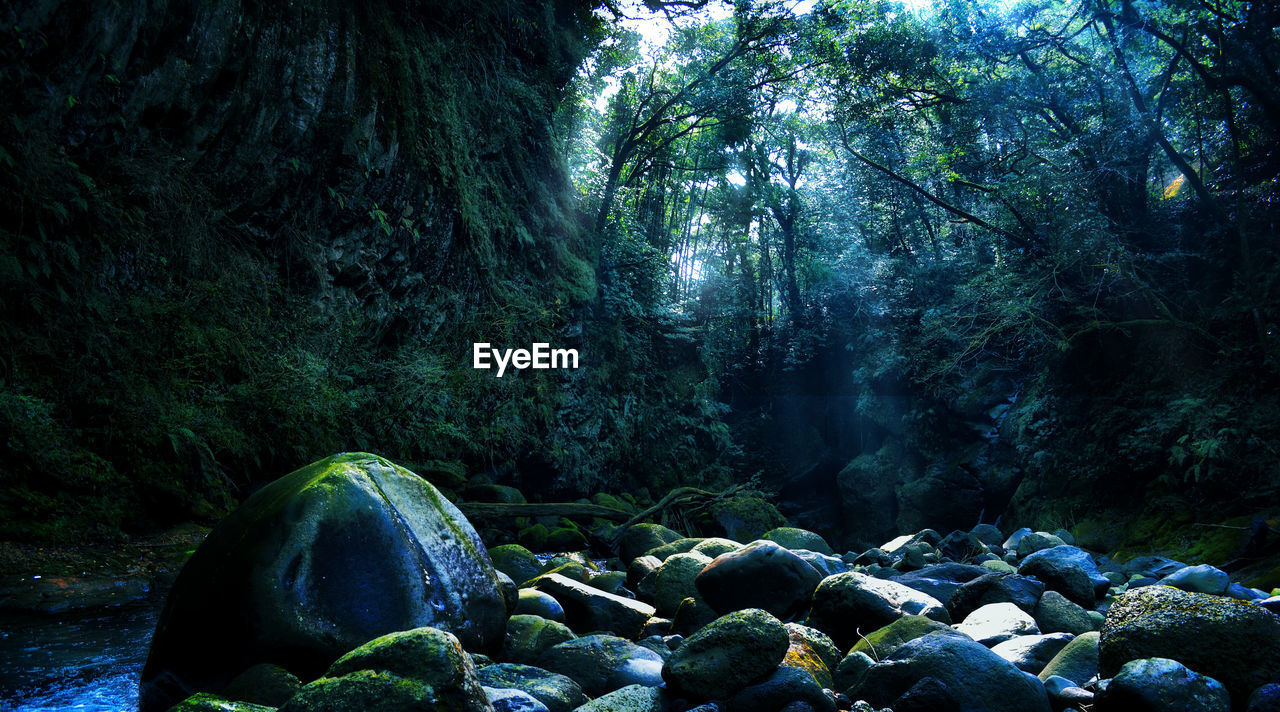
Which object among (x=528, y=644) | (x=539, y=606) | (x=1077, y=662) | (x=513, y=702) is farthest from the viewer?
(x=539, y=606)

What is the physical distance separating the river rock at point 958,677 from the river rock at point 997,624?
3.30ft

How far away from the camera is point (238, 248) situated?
23.4 ft

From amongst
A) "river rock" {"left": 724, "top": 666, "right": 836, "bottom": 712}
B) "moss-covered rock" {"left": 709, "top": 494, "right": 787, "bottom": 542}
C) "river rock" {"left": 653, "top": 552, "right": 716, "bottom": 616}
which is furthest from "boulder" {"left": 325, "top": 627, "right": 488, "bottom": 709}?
"moss-covered rock" {"left": 709, "top": 494, "right": 787, "bottom": 542}

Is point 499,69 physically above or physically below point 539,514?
above

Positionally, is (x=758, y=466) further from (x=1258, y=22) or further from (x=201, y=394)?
(x=201, y=394)

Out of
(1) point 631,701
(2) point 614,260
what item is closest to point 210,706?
(1) point 631,701

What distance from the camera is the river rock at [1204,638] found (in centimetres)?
265

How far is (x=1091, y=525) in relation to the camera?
29.6 feet

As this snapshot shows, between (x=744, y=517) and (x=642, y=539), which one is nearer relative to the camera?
(x=642, y=539)

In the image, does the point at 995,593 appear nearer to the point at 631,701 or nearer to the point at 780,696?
the point at 780,696

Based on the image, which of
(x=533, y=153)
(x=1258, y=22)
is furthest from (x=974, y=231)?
(x=533, y=153)

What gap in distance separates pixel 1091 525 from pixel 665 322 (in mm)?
9501

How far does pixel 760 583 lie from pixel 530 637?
68.7 inches

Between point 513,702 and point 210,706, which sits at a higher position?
point 210,706
